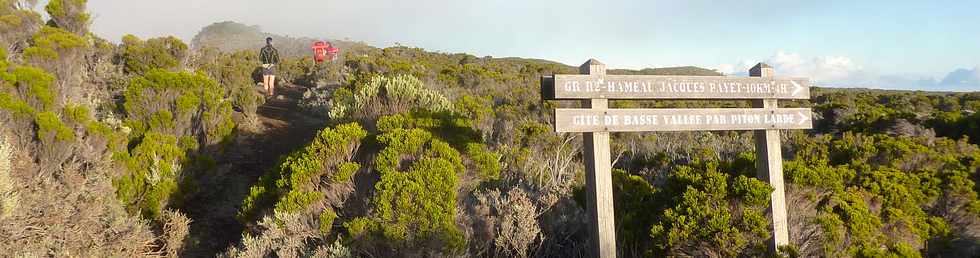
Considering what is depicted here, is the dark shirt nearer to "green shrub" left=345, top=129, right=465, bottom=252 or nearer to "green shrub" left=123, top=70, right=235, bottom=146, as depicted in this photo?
"green shrub" left=123, top=70, right=235, bottom=146

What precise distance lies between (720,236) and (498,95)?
27.5ft

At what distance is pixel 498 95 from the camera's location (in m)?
11.9

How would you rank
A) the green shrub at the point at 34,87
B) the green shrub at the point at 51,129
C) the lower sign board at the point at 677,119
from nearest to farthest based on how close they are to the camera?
the lower sign board at the point at 677,119 < the green shrub at the point at 51,129 < the green shrub at the point at 34,87

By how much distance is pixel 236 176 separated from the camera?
22.4ft

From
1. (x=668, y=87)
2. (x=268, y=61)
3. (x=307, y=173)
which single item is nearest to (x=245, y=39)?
(x=268, y=61)

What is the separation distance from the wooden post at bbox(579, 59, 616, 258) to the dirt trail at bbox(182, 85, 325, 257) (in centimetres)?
374

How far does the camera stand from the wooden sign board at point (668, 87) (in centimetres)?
356

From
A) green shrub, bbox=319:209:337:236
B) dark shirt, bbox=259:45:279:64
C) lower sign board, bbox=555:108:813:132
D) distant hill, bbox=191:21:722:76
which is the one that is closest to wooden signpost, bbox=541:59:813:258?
lower sign board, bbox=555:108:813:132

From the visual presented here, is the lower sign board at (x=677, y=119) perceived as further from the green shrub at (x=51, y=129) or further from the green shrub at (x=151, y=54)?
the green shrub at (x=151, y=54)

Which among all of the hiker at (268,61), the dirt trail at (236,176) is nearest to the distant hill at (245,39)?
the hiker at (268,61)

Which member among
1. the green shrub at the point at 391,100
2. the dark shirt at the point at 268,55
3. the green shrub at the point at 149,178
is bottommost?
the green shrub at the point at 149,178

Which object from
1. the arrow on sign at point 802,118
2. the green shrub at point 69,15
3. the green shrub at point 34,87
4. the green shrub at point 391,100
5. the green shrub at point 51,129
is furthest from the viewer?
the green shrub at point 69,15

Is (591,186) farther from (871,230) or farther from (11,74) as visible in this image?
(11,74)

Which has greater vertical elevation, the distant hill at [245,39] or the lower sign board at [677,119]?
the distant hill at [245,39]
